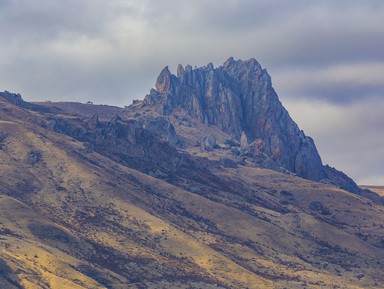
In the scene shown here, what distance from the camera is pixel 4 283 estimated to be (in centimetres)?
19975
